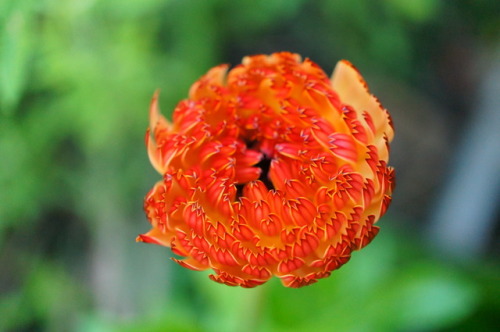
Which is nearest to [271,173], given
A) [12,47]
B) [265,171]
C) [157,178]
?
[265,171]

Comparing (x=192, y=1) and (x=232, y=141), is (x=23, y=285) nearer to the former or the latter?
(x=192, y=1)

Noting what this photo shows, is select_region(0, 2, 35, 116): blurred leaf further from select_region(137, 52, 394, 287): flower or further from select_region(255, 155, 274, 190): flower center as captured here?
select_region(255, 155, 274, 190): flower center

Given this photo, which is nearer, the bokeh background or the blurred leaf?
the blurred leaf

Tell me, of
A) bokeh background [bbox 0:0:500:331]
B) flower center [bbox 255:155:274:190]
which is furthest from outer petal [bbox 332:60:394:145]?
bokeh background [bbox 0:0:500:331]

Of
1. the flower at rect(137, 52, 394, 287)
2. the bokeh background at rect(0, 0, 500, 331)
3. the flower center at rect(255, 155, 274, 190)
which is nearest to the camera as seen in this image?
the flower at rect(137, 52, 394, 287)

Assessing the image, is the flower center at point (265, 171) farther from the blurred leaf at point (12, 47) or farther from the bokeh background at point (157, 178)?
the blurred leaf at point (12, 47)

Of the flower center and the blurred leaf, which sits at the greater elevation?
the blurred leaf

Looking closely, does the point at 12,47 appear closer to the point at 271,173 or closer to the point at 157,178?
the point at 271,173
